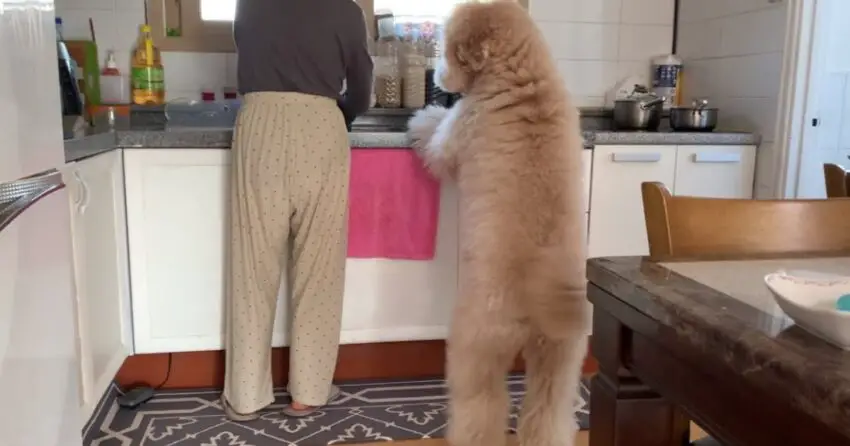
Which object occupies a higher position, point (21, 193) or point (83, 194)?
point (21, 193)

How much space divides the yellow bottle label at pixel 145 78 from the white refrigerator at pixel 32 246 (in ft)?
5.05

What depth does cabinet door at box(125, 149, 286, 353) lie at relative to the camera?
90.0 inches

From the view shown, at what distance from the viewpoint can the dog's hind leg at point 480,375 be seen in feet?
5.94

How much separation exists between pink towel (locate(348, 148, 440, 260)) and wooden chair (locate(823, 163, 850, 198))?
3.90 feet

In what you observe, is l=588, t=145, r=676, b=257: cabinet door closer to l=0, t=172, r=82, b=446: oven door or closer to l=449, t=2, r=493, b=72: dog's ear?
l=449, t=2, r=493, b=72: dog's ear

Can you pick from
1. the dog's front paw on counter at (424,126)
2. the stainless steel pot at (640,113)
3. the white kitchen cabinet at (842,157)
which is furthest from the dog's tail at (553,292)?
the white kitchen cabinet at (842,157)

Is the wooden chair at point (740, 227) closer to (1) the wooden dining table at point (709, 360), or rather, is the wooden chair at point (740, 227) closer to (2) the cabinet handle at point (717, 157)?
(1) the wooden dining table at point (709, 360)

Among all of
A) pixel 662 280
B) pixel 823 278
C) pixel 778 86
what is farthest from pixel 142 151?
pixel 778 86

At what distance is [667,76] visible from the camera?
309 centimetres

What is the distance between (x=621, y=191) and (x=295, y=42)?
124 cm

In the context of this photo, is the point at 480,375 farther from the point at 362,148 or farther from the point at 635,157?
the point at 635,157

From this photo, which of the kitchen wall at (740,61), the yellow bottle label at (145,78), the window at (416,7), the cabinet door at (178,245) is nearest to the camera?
the cabinet door at (178,245)

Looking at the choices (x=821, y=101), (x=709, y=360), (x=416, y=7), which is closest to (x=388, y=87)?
(x=416, y=7)

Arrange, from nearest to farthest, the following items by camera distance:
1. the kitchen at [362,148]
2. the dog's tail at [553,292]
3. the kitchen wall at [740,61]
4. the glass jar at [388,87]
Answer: the dog's tail at [553,292] < the kitchen at [362,148] < the kitchen wall at [740,61] < the glass jar at [388,87]
